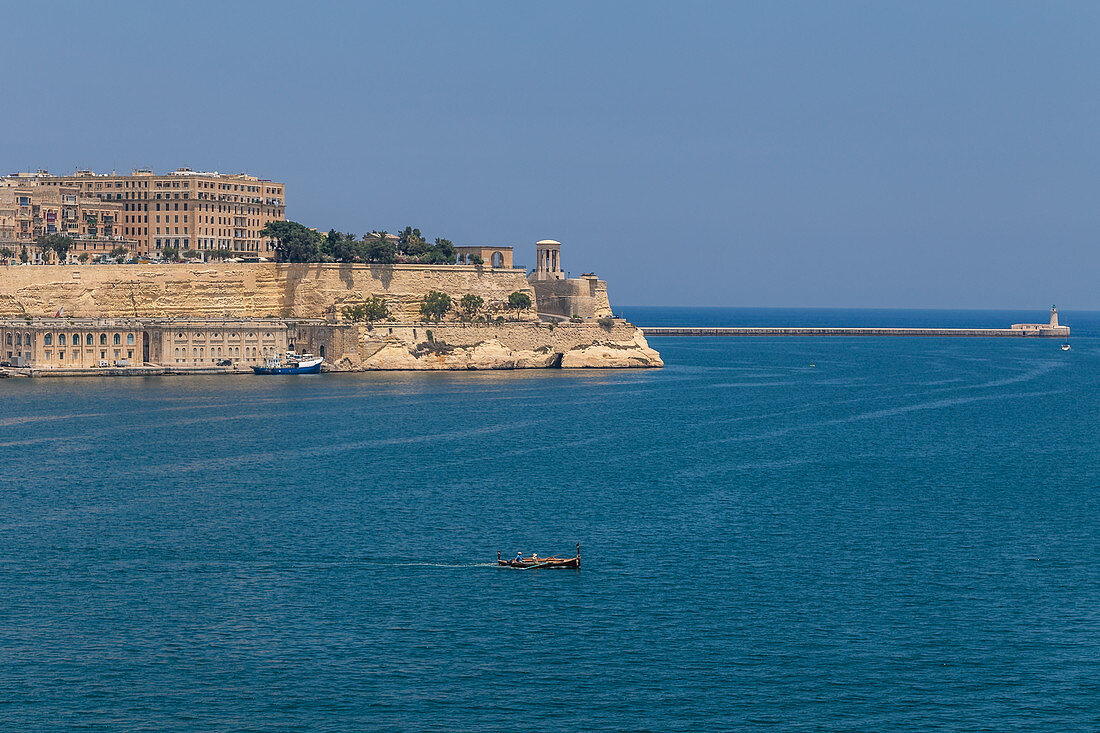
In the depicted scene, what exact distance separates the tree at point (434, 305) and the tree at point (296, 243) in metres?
9.03

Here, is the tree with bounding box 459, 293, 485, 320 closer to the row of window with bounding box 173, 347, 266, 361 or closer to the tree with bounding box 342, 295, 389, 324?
the tree with bounding box 342, 295, 389, 324

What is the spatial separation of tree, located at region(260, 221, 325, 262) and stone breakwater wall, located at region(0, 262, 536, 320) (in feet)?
4.99

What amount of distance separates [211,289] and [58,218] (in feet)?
100

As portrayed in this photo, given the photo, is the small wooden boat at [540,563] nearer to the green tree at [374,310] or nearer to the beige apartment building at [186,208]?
the green tree at [374,310]

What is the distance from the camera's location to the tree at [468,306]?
11139 centimetres

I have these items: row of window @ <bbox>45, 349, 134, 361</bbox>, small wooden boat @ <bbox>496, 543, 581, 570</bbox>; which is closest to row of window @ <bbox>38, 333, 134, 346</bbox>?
row of window @ <bbox>45, 349, 134, 361</bbox>

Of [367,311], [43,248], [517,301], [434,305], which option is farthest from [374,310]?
[43,248]

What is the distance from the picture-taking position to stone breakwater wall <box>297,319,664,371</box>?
10394cm

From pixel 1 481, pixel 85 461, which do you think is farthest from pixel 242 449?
pixel 1 481

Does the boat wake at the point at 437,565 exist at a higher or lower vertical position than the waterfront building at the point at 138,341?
lower

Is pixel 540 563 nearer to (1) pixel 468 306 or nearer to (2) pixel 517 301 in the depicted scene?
(1) pixel 468 306

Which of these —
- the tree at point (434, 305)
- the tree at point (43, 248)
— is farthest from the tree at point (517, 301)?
the tree at point (43, 248)

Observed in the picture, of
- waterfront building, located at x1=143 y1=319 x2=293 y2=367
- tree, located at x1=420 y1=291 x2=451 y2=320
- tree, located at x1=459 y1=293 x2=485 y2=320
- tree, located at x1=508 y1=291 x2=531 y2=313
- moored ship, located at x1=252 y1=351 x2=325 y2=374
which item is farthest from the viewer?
tree, located at x1=508 y1=291 x2=531 y2=313

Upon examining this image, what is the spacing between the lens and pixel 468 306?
112 metres
